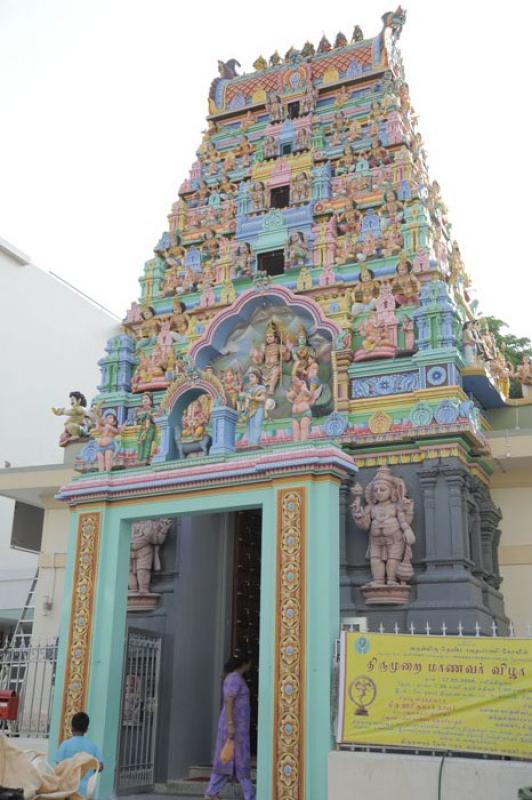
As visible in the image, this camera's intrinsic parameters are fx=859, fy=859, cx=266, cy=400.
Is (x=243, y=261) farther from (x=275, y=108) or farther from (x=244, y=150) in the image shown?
(x=275, y=108)

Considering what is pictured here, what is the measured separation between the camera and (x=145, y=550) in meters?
12.1

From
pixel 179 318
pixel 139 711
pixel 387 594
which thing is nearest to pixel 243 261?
pixel 179 318

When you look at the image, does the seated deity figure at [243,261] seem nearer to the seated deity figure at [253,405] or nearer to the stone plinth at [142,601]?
the seated deity figure at [253,405]

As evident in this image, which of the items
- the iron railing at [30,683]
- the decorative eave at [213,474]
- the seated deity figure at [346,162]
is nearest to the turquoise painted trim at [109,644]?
the decorative eave at [213,474]

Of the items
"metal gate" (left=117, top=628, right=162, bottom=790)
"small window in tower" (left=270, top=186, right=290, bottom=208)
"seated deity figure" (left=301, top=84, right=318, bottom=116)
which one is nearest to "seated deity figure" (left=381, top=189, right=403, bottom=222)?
"small window in tower" (left=270, top=186, right=290, bottom=208)

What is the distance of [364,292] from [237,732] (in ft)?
20.9

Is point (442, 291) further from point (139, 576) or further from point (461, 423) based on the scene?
point (139, 576)

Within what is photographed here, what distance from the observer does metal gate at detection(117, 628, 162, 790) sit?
1025 centimetres

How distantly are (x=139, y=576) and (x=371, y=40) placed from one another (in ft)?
34.3

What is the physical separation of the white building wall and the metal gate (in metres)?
11.3

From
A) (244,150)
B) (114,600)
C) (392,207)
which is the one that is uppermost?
(244,150)

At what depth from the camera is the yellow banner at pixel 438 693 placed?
7008mm

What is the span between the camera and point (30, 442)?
22.4 m

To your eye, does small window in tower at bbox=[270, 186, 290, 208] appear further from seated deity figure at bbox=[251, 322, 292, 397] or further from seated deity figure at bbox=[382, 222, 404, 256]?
seated deity figure at bbox=[251, 322, 292, 397]
